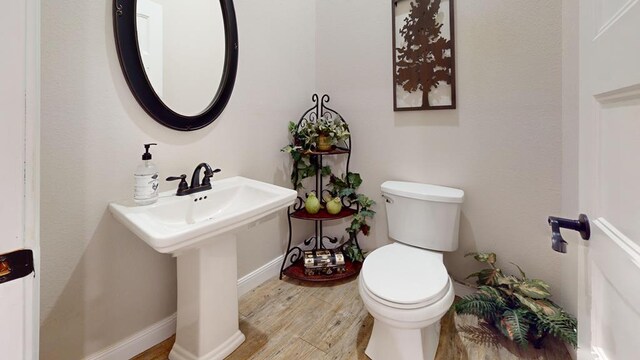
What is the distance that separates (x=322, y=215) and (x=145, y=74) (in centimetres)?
130

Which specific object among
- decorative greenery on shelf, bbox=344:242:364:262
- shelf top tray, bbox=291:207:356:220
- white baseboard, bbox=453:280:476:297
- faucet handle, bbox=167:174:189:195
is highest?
faucet handle, bbox=167:174:189:195

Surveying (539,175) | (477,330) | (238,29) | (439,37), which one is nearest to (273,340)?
(477,330)

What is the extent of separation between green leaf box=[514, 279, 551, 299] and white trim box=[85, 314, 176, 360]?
182 centimetres

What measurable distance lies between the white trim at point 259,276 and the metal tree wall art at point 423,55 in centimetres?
142

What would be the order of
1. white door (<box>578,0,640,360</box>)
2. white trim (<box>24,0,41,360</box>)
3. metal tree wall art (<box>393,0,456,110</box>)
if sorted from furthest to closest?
1. metal tree wall art (<box>393,0,456,110</box>)
2. white trim (<box>24,0,41,360</box>)
3. white door (<box>578,0,640,360</box>)

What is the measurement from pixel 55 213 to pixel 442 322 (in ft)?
6.21

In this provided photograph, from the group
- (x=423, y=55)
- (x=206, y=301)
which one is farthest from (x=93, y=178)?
(x=423, y=55)

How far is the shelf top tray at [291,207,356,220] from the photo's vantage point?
1867mm

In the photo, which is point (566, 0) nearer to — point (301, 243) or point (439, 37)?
point (439, 37)

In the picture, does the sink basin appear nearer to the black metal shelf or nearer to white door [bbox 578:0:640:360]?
the black metal shelf

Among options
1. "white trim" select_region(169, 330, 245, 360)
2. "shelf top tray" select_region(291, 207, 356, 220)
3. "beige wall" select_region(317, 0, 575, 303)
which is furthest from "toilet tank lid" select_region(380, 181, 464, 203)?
"white trim" select_region(169, 330, 245, 360)

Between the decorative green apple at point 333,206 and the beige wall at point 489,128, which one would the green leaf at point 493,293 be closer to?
the beige wall at point 489,128

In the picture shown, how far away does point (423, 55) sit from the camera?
1693 millimetres

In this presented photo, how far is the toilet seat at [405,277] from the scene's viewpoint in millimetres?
1063
